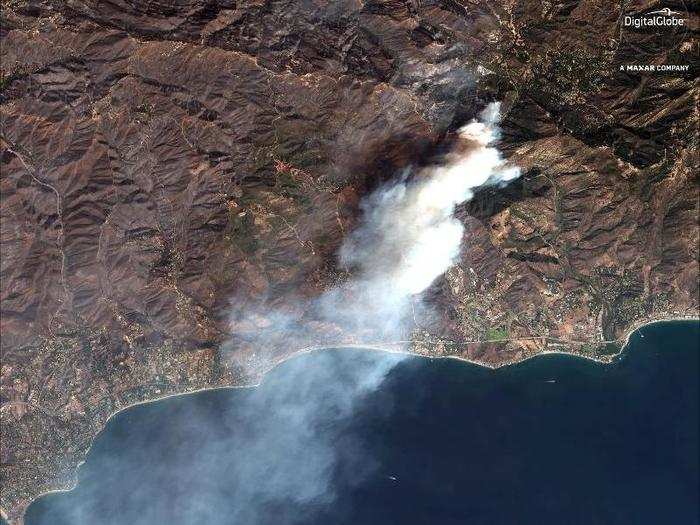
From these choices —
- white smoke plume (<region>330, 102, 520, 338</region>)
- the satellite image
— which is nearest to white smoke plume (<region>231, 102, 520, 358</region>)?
white smoke plume (<region>330, 102, 520, 338</region>)

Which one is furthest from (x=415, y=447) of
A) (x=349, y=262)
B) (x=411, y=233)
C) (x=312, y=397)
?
(x=411, y=233)

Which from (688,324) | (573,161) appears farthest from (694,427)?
(573,161)

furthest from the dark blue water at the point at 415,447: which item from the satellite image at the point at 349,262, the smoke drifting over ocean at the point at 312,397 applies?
the satellite image at the point at 349,262

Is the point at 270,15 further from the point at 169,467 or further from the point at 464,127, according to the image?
the point at 169,467

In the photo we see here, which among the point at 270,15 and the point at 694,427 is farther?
the point at 694,427

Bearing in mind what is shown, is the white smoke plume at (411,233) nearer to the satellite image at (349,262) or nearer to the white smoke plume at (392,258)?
the white smoke plume at (392,258)

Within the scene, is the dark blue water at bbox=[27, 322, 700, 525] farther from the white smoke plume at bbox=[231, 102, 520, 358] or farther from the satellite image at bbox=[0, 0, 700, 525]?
the white smoke plume at bbox=[231, 102, 520, 358]
